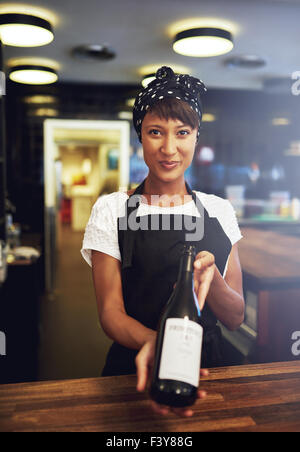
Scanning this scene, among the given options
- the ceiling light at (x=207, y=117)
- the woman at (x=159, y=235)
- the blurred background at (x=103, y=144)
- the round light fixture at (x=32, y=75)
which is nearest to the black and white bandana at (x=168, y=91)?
the woman at (x=159, y=235)

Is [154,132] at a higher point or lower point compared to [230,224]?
higher

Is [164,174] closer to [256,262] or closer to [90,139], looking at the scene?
[90,139]

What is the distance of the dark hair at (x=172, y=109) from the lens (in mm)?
1059

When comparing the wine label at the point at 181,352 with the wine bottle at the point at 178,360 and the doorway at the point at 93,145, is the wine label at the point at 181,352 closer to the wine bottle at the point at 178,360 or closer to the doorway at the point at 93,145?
the wine bottle at the point at 178,360

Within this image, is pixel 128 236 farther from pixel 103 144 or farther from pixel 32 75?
pixel 32 75

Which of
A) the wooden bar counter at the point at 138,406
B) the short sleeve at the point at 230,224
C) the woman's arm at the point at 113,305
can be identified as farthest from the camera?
the short sleeve at the point at 230,224

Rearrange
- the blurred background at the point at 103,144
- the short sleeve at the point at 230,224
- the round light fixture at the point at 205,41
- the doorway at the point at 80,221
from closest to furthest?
the short sleeve at the point at 230,224
the doorway at the point at 80,221
the blurred background at the point at 103,144
the round light fixture at the point at 205,41

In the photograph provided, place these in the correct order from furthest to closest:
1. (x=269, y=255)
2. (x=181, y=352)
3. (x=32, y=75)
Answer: (x=269, y=255)
(x=32, y=75)
(x=181, y=352)

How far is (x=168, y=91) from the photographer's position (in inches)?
41.8

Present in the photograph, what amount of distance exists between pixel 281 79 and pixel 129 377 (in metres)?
1.96

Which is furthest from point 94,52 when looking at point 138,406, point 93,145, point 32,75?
point 138,406

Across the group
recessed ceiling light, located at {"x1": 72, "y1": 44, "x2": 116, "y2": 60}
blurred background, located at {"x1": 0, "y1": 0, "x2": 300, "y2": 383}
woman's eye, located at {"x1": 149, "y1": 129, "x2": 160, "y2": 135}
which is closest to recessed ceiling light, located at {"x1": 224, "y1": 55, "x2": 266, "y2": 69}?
blurred background, located at {"x1": 0, "y1": 0, "x2": 300, "y2": 383}

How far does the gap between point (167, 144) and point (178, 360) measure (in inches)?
22.3

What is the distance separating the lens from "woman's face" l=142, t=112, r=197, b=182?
3.50 ft
